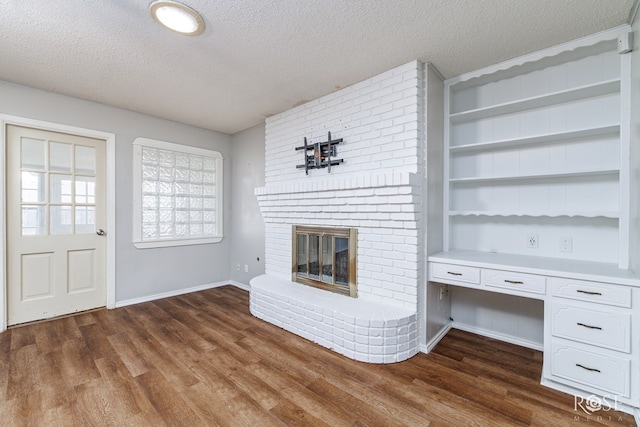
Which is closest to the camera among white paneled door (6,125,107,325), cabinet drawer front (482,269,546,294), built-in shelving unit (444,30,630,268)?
cabinet drawer front (482,269,546,294)

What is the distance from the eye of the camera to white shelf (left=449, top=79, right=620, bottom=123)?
198 cm

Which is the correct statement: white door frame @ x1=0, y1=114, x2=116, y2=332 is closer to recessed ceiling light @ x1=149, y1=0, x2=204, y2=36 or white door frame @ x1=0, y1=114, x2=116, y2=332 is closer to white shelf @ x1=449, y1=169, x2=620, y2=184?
recessed ceiling light @ x1=149, y1=0, x2=204, y2=36

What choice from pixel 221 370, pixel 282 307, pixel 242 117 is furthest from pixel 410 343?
Answer: pixel 242 117

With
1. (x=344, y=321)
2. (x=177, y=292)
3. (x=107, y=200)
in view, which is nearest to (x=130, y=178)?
(x=107, y=200)

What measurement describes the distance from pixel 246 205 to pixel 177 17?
266 centimetres

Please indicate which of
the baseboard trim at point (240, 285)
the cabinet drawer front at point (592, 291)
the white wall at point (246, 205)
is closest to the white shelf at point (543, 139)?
the cabinet drawer front at point (592, 291)

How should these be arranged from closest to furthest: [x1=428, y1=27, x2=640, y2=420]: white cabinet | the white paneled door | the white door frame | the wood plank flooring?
1. the wood plank flooring
2. [x1=428, y1=27, x2=640, y2=420]: white cabinet
3. the white door frame
4. the white paneled door

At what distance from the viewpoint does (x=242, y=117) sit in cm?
363

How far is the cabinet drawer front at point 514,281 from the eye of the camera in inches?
74.4

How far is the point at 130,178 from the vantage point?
11.3 ft

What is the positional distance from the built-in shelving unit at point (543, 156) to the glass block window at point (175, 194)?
126 inches

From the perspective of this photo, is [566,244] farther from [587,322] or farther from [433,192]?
[433,192]

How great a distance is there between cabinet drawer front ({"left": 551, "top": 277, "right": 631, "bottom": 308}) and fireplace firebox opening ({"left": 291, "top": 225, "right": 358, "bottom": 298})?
147cm

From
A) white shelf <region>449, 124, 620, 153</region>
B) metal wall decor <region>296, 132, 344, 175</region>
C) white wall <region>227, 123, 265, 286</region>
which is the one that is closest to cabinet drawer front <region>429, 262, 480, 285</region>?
white shelf <region>449, 124, 620, 153</region>
